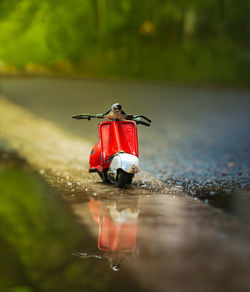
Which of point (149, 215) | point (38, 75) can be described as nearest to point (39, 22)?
point (38, 75)

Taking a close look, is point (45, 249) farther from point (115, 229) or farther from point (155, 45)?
point (155, 45)

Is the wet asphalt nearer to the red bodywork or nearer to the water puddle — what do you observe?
the red bodywork

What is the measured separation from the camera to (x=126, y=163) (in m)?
2.63

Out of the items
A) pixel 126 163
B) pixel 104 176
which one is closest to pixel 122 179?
pixel 126 163

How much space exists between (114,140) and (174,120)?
4.25 metres

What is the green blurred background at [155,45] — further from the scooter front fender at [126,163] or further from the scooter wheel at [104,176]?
the scooter front fender at [126,163]

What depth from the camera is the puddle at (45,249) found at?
1.39 m

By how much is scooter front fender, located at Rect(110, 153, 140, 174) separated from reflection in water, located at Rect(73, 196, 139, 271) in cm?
19

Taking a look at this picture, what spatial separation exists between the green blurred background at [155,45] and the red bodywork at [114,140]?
27.1ft

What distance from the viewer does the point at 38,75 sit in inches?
457

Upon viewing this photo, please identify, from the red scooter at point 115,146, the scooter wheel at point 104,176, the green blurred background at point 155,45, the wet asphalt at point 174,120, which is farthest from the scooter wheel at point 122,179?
the green blurred background at point 155,45

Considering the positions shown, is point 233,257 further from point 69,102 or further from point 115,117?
point 69,102

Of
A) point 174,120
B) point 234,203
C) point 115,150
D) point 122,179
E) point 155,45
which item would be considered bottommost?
point 234,203

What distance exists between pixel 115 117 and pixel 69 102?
18.2ft
